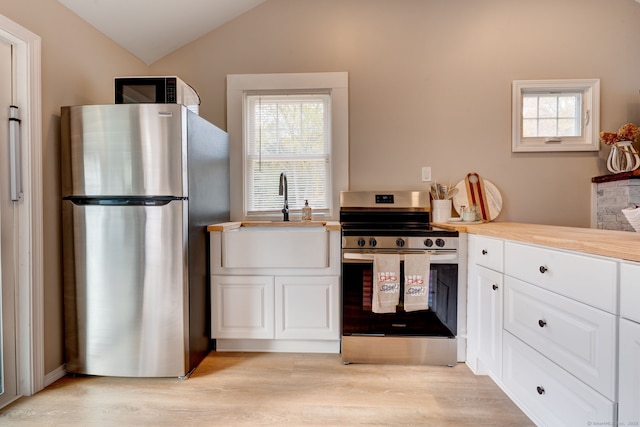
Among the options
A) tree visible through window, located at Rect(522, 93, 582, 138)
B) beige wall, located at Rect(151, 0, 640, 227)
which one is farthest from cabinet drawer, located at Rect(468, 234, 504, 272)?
tree visible through window, located at Rect(522, 93, 582, 138)

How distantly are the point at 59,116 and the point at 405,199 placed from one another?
2377 millimetres

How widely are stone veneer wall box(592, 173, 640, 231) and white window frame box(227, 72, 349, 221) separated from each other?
1.96m

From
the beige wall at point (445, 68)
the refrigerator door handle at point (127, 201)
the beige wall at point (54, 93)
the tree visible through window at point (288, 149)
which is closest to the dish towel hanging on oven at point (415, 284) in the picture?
the beige wall at point (445, 68)

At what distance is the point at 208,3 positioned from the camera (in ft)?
7.51

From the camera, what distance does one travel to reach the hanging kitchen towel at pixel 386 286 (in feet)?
6.21

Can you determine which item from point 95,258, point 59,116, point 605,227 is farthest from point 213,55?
point 605,227

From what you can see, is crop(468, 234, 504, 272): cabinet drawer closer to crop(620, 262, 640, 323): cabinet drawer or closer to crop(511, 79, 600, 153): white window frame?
crop(620, 262, 640, 323): cabinet drawer

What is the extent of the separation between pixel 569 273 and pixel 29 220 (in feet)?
8.37

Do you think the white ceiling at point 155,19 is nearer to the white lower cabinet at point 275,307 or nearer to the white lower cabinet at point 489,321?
the white lower cabinet at point 275,307

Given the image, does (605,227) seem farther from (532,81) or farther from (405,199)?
(405,199)

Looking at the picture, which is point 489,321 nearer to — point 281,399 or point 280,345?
point 281,399

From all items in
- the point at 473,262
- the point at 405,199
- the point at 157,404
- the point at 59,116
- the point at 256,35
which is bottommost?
the point at 157,404

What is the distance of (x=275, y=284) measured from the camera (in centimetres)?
208

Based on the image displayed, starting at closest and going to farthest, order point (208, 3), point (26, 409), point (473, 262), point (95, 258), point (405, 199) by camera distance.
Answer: point (26, 409) < point (95, 258) < point (473, 262) < point (208, 3) < point (405, 199)
